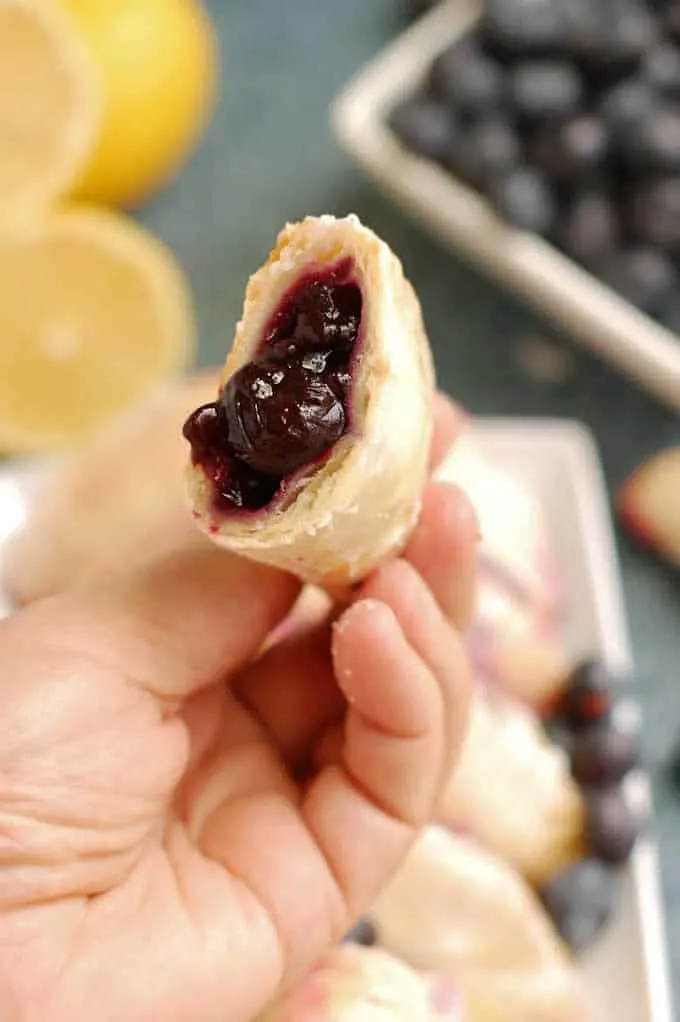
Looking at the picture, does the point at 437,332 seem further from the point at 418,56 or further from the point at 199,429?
the point at 199,429

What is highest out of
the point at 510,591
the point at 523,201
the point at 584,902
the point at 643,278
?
the point at 523,201

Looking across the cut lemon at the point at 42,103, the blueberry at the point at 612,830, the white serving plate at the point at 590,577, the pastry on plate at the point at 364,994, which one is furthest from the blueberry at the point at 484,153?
the pastry on plate at the point at 364,994

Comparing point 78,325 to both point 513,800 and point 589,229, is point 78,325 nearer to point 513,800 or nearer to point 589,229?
point 589,229

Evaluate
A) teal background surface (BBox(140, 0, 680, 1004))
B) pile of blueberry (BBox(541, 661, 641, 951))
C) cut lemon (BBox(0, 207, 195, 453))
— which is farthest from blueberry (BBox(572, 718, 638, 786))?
cut lemon (BBox(0, 207, 195, 453))

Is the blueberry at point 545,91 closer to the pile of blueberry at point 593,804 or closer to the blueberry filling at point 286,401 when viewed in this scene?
the pile of blueberry at point 593,804

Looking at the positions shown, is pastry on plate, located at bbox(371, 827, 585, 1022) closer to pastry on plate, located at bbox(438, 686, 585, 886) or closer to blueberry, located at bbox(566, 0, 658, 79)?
pastry on plate, located at bbox(438, 686, 585, 886)

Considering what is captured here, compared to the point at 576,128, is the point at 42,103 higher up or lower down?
higher up

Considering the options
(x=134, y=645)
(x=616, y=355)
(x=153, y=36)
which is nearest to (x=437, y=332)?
(x=616, y=355)

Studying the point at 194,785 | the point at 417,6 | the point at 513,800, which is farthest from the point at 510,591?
the point at 417,6
